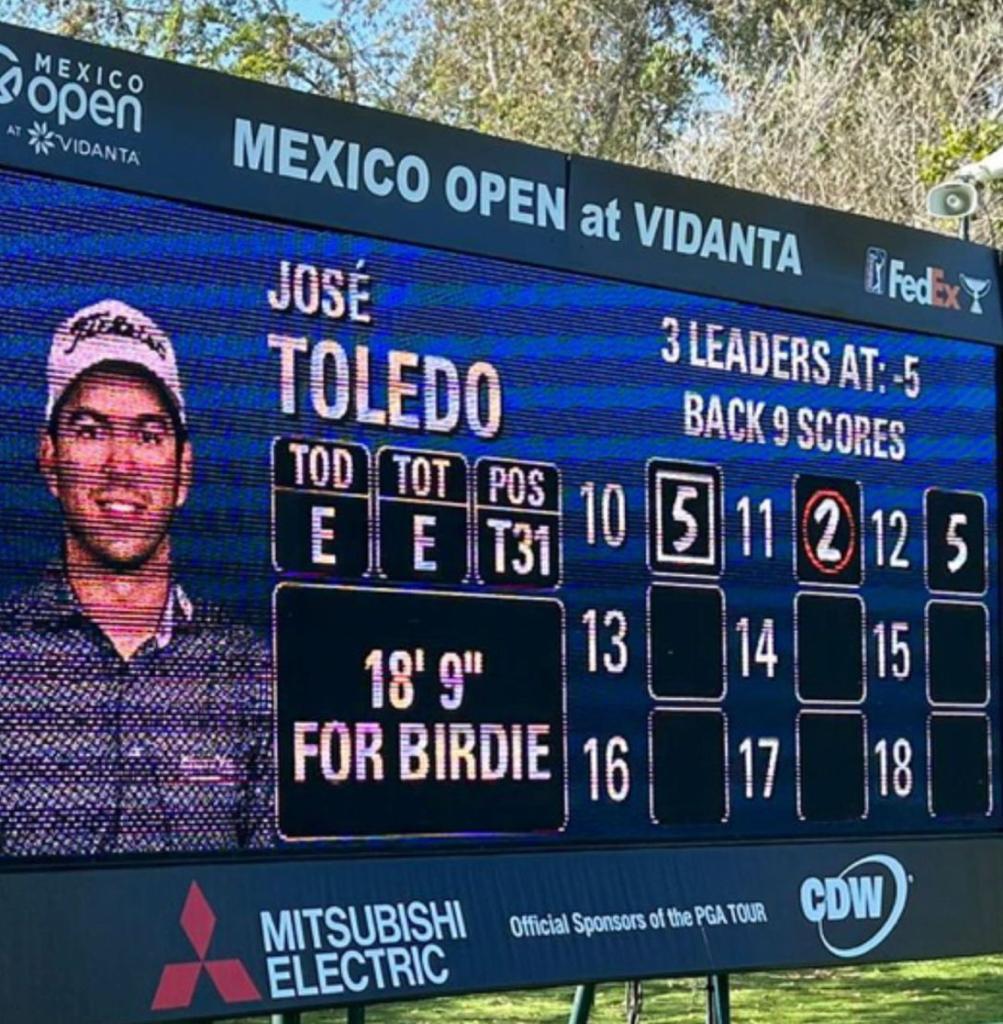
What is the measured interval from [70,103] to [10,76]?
0.15 meters

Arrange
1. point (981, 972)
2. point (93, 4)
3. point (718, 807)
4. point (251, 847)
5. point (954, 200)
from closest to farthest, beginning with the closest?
1. point (251, 847)
2. point (718, 807)
3. point (954, 200)
4. point (981, 972)
5. point (93, 4)

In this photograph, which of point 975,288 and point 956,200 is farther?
point 956,200

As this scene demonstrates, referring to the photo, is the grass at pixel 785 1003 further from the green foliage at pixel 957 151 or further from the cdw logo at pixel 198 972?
the cdw logo at pixel 198 972

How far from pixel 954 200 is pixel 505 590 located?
8.55 feet

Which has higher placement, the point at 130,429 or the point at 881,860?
the point at 130,429

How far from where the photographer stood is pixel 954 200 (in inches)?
319

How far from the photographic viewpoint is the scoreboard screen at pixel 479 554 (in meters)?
5.38

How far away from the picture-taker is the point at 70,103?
18.0ft

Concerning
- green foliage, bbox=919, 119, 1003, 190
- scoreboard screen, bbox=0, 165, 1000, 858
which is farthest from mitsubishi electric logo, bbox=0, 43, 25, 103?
green foliage, bbox=919, 119, 1003, 190

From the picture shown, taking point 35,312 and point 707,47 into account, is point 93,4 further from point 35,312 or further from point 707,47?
point 35,312

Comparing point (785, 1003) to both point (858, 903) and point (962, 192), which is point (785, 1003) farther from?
point (858, 903)

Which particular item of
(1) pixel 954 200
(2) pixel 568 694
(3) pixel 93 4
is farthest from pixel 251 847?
(3) pixel 93 4

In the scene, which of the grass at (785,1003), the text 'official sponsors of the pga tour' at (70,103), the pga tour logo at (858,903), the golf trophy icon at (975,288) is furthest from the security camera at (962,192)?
the grass at (785,1003)

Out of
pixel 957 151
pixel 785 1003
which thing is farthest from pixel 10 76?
pixel 957 151
